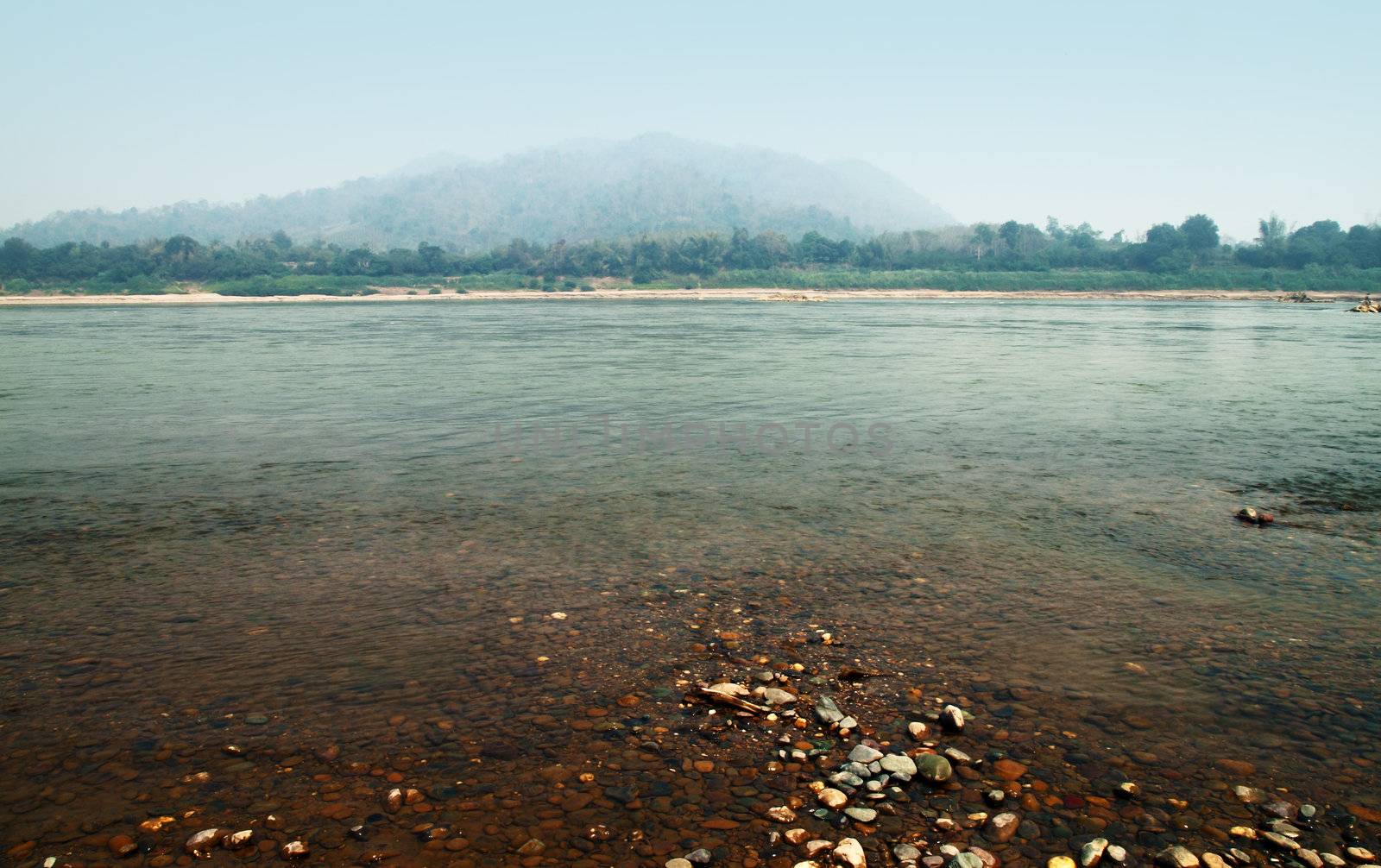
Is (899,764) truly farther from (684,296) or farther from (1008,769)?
(684,296)

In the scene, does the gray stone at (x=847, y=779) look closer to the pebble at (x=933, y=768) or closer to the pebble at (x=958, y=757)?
the pebble at (x=933, y=768)

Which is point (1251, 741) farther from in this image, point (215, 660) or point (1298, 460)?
point (1298, 460)

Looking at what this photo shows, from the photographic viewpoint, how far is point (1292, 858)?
177 inches

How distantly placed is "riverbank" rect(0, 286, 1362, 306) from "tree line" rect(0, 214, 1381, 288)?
51.3ft

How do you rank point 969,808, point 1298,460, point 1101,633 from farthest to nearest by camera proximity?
point 1298,460, point 1101,633, point 969,808

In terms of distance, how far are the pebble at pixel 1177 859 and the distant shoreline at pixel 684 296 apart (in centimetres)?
12293

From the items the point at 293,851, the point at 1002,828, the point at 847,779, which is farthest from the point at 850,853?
the point at 293,851

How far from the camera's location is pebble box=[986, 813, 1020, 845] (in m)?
4.68

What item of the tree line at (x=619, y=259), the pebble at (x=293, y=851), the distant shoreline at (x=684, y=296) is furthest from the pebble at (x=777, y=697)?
the tree line at (x=619, y=259)

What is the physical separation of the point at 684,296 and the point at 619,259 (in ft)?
148

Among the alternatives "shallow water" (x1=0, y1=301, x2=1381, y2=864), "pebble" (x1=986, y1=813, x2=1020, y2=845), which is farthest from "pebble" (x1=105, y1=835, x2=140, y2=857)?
"pebble" (x1=986, y1=813, x2=1020, y2=845)

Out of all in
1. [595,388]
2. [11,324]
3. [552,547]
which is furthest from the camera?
[11,324]

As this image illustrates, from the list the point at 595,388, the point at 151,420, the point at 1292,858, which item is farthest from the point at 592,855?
the point at 595,388

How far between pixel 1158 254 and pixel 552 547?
184 m
